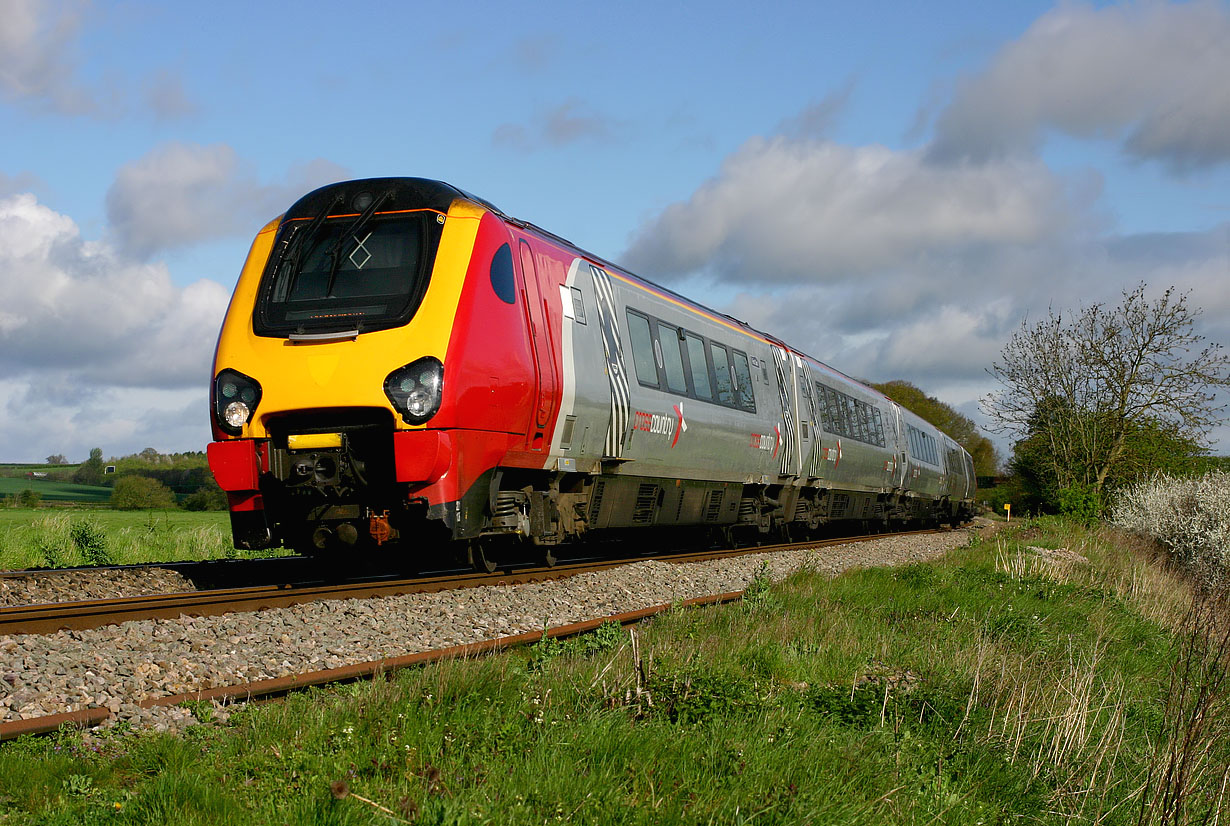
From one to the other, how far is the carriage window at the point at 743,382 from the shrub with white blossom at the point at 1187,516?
9.92 meters

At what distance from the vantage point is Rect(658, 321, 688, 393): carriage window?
12289 millimetres

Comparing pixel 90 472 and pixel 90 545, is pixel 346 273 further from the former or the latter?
pixel 90 472

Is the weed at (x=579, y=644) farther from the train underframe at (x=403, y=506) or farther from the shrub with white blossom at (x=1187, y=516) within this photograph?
the shrub with white blossom at (x=1187, y=516)

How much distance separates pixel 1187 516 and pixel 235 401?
23154 mm

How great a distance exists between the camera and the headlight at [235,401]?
8.50 m

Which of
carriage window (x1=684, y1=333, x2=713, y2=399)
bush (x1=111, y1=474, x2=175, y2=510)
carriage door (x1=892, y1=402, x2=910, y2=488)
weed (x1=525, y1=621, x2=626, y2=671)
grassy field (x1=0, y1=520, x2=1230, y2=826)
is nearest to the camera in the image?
grassy field (x1=0, y1=520, x2=1230, y2=826)

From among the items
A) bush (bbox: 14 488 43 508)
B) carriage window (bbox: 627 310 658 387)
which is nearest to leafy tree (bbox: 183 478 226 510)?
bush (bbox: 14 488 43 508)

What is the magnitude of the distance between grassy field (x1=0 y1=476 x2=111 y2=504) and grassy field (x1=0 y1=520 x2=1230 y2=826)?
38.6 meters

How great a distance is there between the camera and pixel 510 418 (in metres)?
8.83

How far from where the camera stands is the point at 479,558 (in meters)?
9.92

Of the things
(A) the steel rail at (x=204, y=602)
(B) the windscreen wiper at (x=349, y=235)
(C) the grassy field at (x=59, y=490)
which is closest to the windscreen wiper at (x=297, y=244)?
(B) the windscreen wiper at (x=349, y=235)

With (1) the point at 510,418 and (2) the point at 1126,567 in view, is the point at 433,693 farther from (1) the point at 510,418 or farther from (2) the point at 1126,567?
(2) the point at 1126,567

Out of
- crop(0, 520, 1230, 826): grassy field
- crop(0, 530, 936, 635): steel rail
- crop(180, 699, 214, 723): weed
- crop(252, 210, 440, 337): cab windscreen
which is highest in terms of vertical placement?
crop(252, 210, 440, 337): cab windscreen

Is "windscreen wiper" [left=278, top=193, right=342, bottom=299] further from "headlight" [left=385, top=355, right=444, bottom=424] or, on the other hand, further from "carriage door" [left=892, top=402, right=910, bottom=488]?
"carriage door" [left=892, top=402, right=910, bottom=488]
